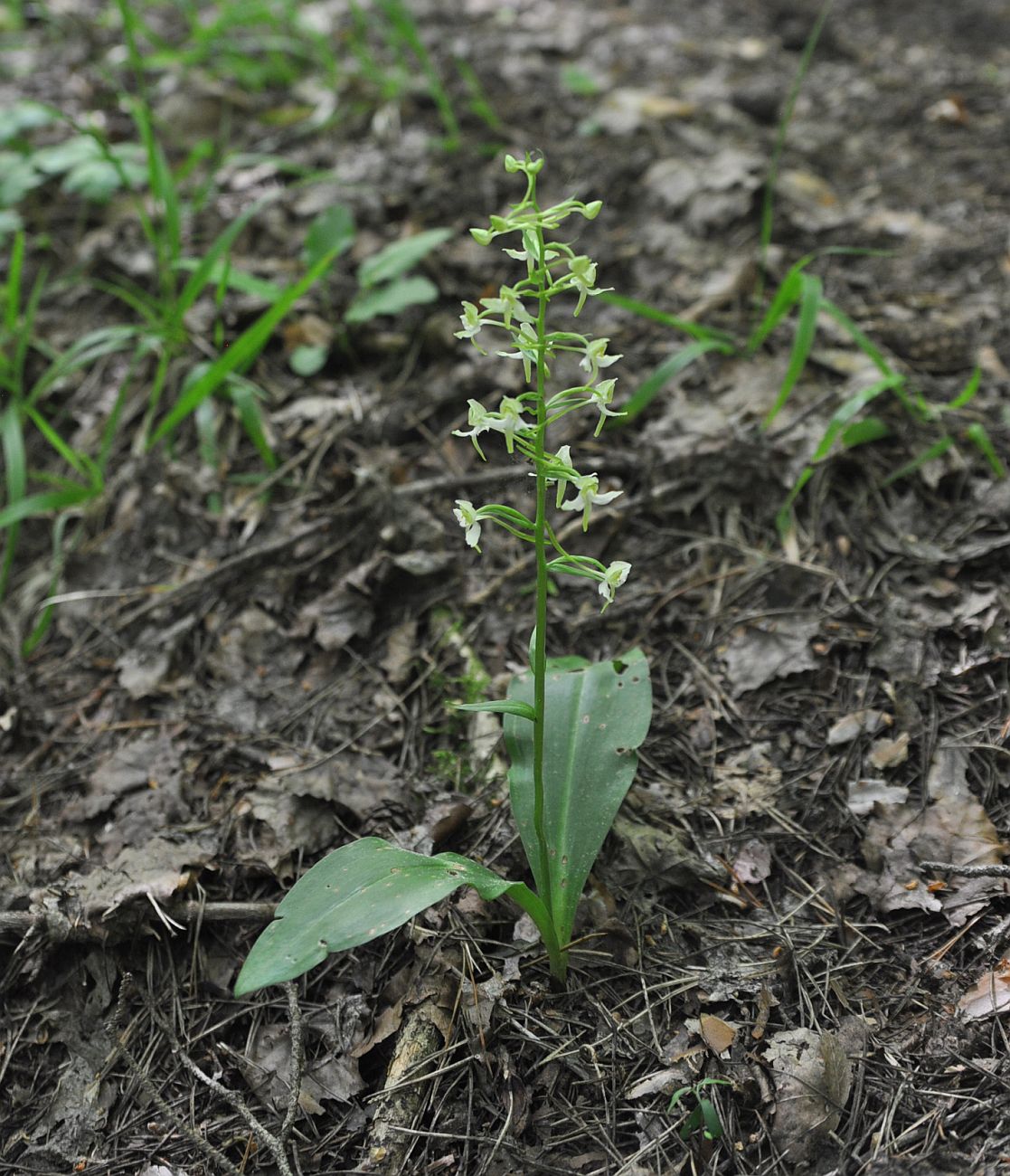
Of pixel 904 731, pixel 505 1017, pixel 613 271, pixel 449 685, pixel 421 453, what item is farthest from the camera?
pixel 613 271

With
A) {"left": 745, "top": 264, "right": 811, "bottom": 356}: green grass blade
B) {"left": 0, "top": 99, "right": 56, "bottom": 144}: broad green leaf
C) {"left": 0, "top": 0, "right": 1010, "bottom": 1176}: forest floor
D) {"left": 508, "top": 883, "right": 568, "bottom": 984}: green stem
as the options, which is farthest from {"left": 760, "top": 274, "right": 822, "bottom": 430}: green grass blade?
{"left": 0, "top": 99, "right": 56, "bottom": 144}: broad green leaf

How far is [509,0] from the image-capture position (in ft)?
18.3

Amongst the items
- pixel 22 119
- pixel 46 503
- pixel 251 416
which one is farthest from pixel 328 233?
pixel 22 119

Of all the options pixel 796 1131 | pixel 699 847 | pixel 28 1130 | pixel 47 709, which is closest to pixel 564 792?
pixel 699 847

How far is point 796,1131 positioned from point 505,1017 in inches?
23.5

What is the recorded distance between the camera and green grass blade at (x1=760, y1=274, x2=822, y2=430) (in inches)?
108

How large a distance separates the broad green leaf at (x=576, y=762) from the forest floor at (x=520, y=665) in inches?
7.1

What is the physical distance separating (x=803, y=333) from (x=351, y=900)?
2175mm

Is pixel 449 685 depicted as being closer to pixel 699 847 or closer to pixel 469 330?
pixel 699 847

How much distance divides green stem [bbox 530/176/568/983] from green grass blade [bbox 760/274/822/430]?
4.00 ft

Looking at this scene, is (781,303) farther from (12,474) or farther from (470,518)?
(12,474)

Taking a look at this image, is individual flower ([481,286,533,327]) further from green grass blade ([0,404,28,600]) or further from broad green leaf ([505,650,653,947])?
green grass blade ([0,404,28,600])

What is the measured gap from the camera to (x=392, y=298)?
3.27 m

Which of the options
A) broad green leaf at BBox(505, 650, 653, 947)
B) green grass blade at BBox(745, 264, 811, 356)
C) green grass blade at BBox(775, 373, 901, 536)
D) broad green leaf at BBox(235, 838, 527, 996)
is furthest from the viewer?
green grass blade at BBox(745, 264, 811, 356)
